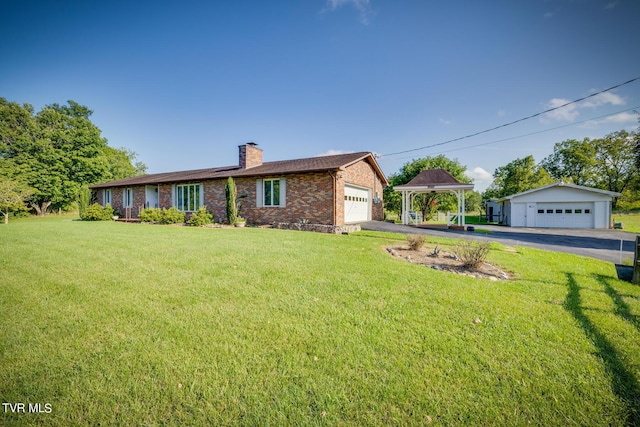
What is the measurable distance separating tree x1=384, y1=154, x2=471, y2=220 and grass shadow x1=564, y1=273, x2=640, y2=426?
789 inches

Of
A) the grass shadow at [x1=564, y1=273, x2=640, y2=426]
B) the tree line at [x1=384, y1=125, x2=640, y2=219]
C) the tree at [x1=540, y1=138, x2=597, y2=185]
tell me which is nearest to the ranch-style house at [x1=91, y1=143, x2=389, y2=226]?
the grass shadow at [x1=564, y1=273, x2=640, y2=426]

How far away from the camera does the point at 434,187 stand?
54.9 feet

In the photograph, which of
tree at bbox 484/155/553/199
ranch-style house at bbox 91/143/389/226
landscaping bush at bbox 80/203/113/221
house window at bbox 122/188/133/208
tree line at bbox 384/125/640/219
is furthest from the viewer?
tree at bbox 484/155/553/199

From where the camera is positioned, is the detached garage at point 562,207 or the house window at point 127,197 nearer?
the detached garage at point 562,207

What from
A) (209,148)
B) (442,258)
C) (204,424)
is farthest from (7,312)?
(209,148)

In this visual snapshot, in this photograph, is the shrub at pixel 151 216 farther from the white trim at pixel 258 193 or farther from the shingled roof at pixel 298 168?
the white trim at pixel 258 193

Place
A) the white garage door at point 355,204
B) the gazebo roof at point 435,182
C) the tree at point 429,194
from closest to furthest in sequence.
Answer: the white garage door at point 355,204 < the gazebo roof at point 435,182 < the tree at point 429,194

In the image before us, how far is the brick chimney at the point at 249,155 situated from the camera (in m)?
18.3

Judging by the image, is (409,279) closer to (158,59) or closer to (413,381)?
(413,381)

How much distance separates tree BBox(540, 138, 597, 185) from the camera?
3700cm

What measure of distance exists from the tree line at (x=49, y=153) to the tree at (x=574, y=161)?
215 feet

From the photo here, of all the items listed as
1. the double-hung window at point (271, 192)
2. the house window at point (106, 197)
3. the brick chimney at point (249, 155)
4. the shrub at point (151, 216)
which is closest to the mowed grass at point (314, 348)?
the double-hung window at point (271, 192)

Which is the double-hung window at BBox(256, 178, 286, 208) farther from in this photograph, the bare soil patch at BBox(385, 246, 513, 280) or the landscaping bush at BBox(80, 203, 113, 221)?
the landscaping bush at BBox(80, 203, 113, 221)

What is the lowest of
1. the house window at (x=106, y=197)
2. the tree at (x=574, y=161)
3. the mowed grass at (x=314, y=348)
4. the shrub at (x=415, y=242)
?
the mowed grass at (x=314, y=348)
